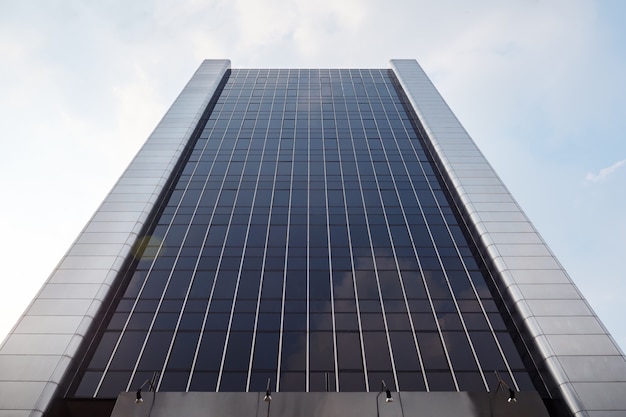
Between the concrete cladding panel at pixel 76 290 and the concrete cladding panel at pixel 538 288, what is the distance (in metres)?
24.5

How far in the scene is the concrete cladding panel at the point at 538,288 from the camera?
816 inches

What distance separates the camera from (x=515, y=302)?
25.4 meters

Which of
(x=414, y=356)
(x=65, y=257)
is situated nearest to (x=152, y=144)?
(x=65, y=257)

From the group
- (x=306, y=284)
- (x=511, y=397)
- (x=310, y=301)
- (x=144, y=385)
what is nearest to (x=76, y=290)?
(x=144, y=385)

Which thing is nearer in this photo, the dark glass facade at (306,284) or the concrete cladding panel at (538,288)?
the concrete cladding panel at (538,288)

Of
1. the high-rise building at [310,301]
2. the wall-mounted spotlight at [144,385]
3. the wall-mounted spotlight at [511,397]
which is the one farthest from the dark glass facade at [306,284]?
the wall-mounted spotlight at [511,397]

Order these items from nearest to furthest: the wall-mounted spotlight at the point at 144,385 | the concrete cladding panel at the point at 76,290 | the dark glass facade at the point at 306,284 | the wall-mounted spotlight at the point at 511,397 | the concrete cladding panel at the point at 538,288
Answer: the wall-mounted spotlight at the point at 511,397 → the wall-mounted spotlight at the point at 144,385 → the concrete cladding panel at the point at 76,290 → the concrete cladding panel at the point at 538,288 → the dark glass facade at the point at 306,284

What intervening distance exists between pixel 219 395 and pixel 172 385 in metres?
3.31

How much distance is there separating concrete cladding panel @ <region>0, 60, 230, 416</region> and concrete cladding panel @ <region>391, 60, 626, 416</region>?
966 inches

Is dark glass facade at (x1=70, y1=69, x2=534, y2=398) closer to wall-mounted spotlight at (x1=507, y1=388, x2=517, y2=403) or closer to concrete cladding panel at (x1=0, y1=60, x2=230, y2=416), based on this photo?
concrete cladding panel at (x1=0, y1=60, x2=230, y2=416)

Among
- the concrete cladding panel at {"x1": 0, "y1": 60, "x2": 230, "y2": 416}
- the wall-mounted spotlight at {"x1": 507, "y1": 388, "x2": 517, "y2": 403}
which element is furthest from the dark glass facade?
the wall-mounted spotlight at {"x1": 507, "y1": 388, "x2": 517, "y2": 403}

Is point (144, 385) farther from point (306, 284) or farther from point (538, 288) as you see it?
point (538, 288)

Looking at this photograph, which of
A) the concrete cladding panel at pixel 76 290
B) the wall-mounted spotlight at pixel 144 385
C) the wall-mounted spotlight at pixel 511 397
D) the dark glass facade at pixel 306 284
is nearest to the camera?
the wall-mounted spotlight at pixel 511 397

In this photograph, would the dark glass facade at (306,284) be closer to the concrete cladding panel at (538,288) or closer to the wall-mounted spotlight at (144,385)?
the wall-mounted spotlight at (144,385)
